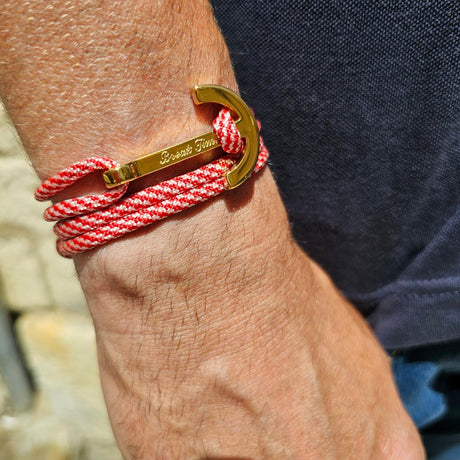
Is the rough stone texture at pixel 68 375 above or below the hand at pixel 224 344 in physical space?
below

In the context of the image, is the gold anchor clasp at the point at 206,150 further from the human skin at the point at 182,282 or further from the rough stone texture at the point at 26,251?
the rough stone texture at the point at 26,251

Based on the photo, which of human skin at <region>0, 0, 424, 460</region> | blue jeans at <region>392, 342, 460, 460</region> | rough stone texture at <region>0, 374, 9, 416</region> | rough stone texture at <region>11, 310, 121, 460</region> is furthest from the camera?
rough stone texture at <region>0, 374, 9, 416</region>

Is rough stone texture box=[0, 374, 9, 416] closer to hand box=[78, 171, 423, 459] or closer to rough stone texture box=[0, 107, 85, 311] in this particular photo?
rough stone texture box=[0, 107, 85, 311]

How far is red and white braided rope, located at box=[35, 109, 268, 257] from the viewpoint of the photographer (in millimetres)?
565

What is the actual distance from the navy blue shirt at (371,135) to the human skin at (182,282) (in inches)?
4.3

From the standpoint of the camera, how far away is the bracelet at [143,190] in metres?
0.55

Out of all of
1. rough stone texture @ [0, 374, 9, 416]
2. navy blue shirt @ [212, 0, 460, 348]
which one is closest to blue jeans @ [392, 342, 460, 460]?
navy blue shirt @ [212, 0, 460, 348]

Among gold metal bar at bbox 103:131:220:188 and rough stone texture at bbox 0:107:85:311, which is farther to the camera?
rough stone texture at bbox 0:107:85:311

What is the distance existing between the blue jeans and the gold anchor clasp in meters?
0.52

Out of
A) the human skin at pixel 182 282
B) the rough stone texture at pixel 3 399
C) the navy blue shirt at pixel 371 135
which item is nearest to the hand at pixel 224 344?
the human skin at pixel 182 282

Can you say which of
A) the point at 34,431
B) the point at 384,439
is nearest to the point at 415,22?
the point at 384,439

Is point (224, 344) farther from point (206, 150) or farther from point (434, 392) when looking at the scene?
point (434, 392)

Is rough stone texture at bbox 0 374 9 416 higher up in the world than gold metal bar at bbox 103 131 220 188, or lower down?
lower down

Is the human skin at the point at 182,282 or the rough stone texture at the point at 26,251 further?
the rough stone texture at the point at 26,251
